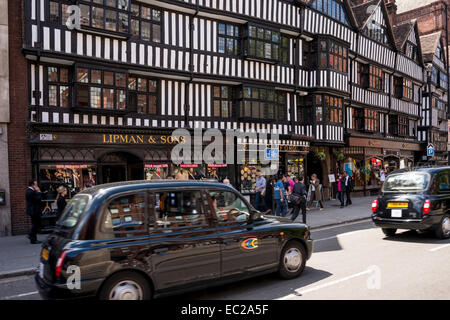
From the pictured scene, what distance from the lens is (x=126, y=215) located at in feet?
14.9

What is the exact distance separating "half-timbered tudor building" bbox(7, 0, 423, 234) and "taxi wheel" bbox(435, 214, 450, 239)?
913 centimetres

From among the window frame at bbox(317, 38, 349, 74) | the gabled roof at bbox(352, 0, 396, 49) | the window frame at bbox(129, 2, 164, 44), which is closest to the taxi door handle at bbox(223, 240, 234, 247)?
the window frame at bbox(129, 2, 164, 44)

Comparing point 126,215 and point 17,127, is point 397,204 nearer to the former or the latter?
point 126,215

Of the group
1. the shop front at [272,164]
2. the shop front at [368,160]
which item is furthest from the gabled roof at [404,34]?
the shop front at [272,164]

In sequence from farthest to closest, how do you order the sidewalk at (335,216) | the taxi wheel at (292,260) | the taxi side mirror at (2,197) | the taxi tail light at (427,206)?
the sidewalk at (335,216), the taxi side mirror at (2,197), the taxi tail light at (427,206), the taxi wheel at (292,260)

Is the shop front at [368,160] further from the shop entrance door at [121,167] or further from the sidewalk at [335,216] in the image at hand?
the shop entrance door at [121,167]

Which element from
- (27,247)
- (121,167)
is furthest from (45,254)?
(121,167)

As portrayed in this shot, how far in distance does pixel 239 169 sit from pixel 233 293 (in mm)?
11472

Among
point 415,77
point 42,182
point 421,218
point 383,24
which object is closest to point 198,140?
point 42,182

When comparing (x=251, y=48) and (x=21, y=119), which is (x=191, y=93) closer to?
(x=251, y=48)

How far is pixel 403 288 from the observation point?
5.14 meters

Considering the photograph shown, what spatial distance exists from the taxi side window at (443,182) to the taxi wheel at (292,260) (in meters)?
5.25

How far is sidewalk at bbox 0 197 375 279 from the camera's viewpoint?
7.19m

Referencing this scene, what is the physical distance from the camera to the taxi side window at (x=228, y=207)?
17.3 ft
